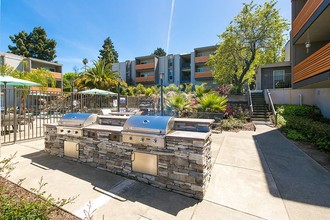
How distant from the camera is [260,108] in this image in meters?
13.5

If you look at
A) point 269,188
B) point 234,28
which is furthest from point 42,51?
point 269,188

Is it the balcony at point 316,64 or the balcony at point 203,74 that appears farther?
the balcony at point 203,74

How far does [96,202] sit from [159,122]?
1.84 meters

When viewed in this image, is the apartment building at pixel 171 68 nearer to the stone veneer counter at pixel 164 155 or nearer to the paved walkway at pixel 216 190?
the paved walkway at pixel 216 190

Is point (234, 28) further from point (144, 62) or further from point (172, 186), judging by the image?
point (144, 62)

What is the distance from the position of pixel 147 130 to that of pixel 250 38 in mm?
17622

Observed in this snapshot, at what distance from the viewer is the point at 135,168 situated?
11.6ft

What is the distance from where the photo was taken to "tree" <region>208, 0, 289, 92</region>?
1531 cm

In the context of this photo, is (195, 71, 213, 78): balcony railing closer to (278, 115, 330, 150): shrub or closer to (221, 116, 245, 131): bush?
(221, 116, 245, 131): bush

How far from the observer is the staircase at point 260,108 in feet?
39.9

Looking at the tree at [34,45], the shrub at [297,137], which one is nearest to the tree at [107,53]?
the tree at [34,45]

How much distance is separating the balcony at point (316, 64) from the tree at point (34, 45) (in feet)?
155

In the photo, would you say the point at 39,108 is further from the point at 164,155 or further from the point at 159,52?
the point at 159,52

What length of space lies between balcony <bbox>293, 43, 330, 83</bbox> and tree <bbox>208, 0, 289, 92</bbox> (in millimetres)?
7089
